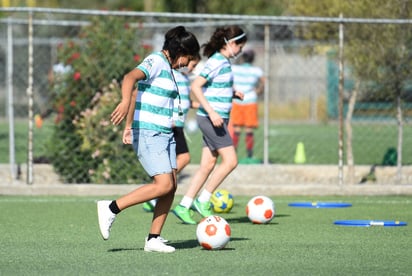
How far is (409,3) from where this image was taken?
14180mm

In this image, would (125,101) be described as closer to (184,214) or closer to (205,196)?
(184,214)

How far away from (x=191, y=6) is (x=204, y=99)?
91.1 ft

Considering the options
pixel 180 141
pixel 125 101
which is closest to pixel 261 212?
pixel 180 141

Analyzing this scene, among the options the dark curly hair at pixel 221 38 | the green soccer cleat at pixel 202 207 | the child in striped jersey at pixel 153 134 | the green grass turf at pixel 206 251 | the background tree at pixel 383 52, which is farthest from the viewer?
the background tree at pixel 383 52

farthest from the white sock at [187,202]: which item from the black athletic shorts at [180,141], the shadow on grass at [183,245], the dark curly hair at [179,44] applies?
the dark curly hair at [179,44]

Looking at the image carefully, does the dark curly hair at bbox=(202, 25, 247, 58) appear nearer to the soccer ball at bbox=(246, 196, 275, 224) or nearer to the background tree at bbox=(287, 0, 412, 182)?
the soccer ball at bbox=(246, 196, 275, 224)

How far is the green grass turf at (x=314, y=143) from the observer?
18.4m

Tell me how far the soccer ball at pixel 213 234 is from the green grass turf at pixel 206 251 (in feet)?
0.28

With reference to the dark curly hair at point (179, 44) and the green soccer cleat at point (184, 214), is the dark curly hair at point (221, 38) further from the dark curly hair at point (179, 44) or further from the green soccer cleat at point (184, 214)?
the dark curly hair at point (179, 44)

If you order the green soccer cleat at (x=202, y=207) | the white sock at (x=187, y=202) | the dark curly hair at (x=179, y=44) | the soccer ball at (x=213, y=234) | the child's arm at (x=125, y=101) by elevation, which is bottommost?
the green soccer cleat at (x=202, y=207)

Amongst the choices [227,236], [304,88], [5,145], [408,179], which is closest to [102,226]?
[227,236]

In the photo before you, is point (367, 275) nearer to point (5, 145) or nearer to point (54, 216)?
point (54, 216)

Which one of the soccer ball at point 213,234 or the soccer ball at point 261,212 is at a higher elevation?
the soccer ball at point 213,234

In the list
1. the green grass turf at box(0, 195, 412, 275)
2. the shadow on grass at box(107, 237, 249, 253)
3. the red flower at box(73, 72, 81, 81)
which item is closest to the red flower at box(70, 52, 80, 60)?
the red flower at box(73, 72, 81, 81)
